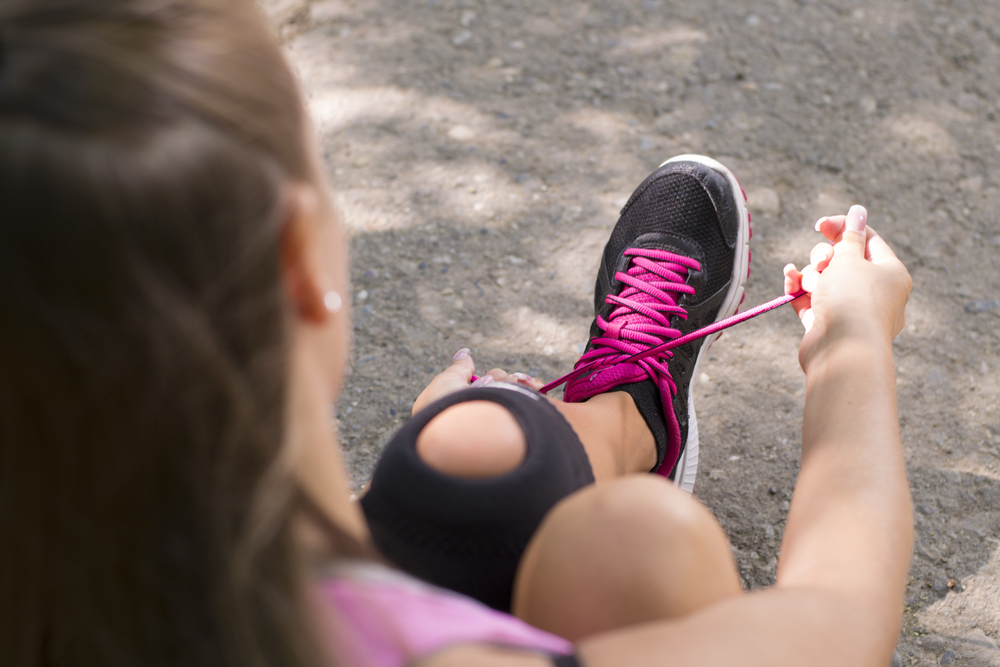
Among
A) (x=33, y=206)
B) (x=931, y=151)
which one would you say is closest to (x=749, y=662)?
(x=33, y=206)

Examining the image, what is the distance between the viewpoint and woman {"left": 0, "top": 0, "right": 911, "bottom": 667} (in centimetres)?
46

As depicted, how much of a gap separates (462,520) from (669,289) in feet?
2.71

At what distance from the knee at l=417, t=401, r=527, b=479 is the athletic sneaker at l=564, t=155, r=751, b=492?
0.44 metres

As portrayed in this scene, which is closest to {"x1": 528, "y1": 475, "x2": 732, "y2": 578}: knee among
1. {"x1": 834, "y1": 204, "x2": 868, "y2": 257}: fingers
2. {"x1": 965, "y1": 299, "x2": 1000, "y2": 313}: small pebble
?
{"x1": 834, "y1": 204, "x2": 868, "y2": 257}: fingers

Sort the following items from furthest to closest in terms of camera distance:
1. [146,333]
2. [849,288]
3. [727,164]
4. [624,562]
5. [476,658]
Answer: [727,164], [849,288], [624,562], [476,658], [146,333]

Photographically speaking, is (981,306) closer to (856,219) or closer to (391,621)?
(856,219)

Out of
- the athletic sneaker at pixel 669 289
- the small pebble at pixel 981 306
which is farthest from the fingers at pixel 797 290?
the small pebble at pixel 981 306

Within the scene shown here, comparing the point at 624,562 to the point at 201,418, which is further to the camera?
the point at 624,562

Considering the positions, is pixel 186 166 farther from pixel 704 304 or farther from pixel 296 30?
pixel 296 30

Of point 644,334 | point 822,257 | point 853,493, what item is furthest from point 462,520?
point 822,257

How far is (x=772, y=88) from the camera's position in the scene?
2.12 m

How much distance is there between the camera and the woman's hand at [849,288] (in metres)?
1.17

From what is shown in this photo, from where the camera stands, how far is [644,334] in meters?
1.49

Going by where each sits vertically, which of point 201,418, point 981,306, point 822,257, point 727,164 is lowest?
point 981,306
